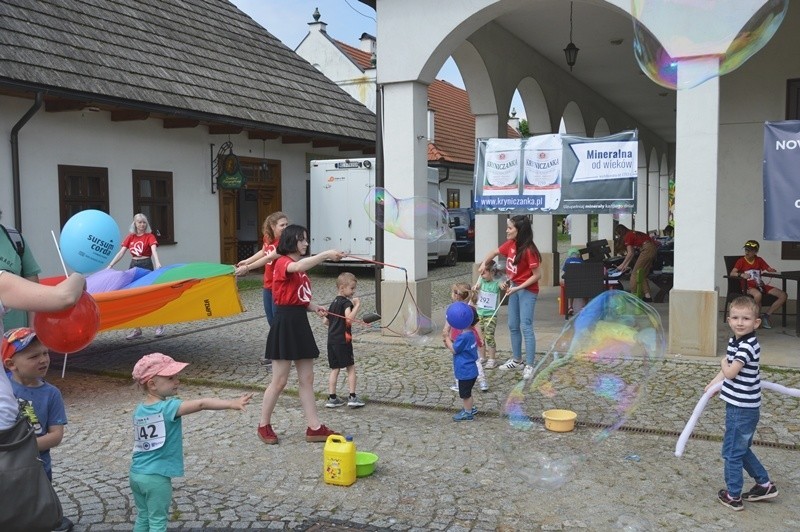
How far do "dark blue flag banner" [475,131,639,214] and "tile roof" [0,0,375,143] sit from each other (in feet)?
24.9

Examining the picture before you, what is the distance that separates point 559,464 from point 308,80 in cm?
1839

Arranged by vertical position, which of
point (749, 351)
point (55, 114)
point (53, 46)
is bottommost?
point (749, 351)

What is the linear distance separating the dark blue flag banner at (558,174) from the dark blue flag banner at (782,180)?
165cm

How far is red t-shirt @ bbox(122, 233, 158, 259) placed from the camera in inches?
392

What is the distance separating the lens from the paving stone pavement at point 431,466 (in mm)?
4242

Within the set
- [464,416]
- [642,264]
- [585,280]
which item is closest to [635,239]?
[642,264]

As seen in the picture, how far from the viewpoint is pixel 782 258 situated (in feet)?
39.0

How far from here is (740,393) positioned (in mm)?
4258

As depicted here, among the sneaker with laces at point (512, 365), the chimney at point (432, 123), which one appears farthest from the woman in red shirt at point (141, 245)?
the chimney at point (432, 123)

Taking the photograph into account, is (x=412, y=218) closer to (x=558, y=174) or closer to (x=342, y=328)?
(x=558, y=174)

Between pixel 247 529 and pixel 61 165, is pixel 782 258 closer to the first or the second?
pixel 247 529

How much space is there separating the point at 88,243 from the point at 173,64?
12.2 m

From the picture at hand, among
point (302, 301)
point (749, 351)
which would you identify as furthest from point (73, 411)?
point (749, 351)

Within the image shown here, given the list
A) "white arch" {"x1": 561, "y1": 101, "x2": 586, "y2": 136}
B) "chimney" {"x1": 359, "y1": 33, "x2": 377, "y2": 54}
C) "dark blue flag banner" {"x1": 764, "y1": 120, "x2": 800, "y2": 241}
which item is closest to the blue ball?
"dark blue flag banner" {"x1": 764, "y1": 120, "x2": 800, "y2": 241}
